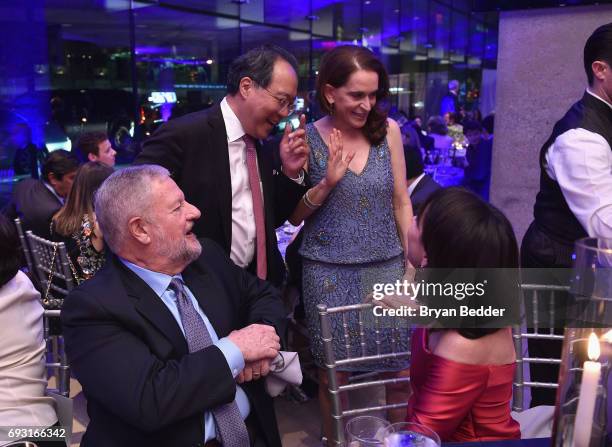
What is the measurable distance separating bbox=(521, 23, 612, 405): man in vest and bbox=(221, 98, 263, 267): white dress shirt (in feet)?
3.58

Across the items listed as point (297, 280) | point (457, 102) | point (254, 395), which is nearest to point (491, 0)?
point (297, 280)

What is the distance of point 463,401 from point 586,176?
1.00 meters

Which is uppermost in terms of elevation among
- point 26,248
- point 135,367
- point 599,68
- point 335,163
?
point 599,68

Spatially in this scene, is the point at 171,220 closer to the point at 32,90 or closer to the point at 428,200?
the point at 428,200

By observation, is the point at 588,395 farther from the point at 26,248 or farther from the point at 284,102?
the point at 26,248

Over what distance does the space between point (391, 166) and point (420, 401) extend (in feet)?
3.97

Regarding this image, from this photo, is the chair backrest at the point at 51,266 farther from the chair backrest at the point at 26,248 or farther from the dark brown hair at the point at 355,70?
the dark brown hair at the point at 355,70

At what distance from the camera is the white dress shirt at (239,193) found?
2.15 m

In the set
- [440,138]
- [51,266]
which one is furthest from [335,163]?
[440,138]

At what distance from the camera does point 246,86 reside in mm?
2123

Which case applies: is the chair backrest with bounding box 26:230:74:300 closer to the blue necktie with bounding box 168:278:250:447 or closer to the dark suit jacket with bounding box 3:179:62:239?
the dark suit jacket with bounding box 3:179:62:239

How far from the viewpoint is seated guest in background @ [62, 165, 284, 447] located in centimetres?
135

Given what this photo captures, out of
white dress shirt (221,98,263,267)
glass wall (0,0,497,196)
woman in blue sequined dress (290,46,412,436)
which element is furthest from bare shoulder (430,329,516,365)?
glass wall (0,0,497,196)

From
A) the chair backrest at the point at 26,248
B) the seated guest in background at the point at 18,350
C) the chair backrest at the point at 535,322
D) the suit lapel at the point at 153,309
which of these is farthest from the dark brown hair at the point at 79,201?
the chair backrest at the point at 535,322
